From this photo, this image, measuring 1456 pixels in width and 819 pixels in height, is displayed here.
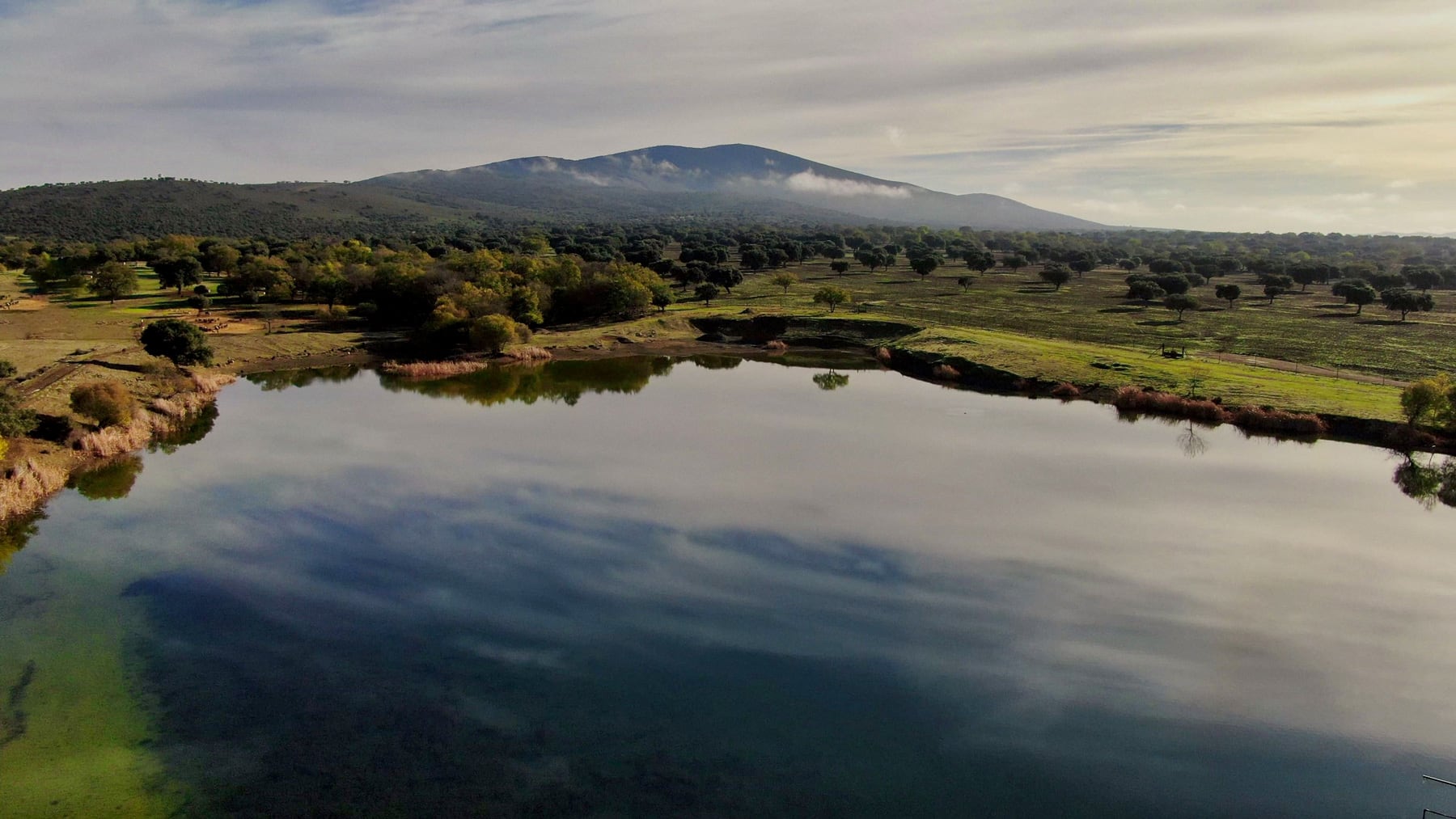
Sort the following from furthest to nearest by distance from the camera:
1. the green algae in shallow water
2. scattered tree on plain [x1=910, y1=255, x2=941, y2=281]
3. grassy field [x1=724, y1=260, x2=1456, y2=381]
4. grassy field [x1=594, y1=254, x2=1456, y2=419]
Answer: scattered tree on plain [x1=910, y1=255, x2=941, y2=281]
grassy field [x1=724, y1=260, x2=1456, y2=381]
grassy field [x1=594, y1=254, x2=1456, y2=419]
the green algae in shallow water

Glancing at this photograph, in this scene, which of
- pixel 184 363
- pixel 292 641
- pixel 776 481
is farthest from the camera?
pixel 184 363

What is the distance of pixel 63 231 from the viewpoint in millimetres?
157750

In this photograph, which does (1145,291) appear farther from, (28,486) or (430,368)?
(28,486)

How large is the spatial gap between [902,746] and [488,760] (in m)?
10.1

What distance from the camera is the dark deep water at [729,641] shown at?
18.7 m

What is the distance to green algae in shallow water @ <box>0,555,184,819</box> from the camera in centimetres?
1803

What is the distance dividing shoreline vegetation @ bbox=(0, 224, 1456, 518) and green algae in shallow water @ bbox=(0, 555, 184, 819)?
10.6 metres

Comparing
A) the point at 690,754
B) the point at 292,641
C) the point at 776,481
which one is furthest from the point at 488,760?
the point at 776,481

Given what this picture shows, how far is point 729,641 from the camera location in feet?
79.3

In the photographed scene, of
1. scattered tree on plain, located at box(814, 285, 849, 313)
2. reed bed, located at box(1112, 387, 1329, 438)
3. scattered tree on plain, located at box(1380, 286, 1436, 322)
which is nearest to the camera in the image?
reed bed, located at box(1112, 387, 1329, 438)

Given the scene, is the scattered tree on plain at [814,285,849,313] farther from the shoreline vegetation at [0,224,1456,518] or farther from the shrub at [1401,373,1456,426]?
the shrub at [1401,373,1456,426]

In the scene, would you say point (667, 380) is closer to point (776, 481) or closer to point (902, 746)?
point (776, 481)

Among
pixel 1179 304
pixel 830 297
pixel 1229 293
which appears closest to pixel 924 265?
pixel 1179 304

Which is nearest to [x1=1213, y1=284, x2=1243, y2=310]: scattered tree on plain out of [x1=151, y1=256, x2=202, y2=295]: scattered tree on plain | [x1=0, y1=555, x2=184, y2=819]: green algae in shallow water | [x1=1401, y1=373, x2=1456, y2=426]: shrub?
[x1=1401, y1=373, x2=1456, y2=426]: shrub
